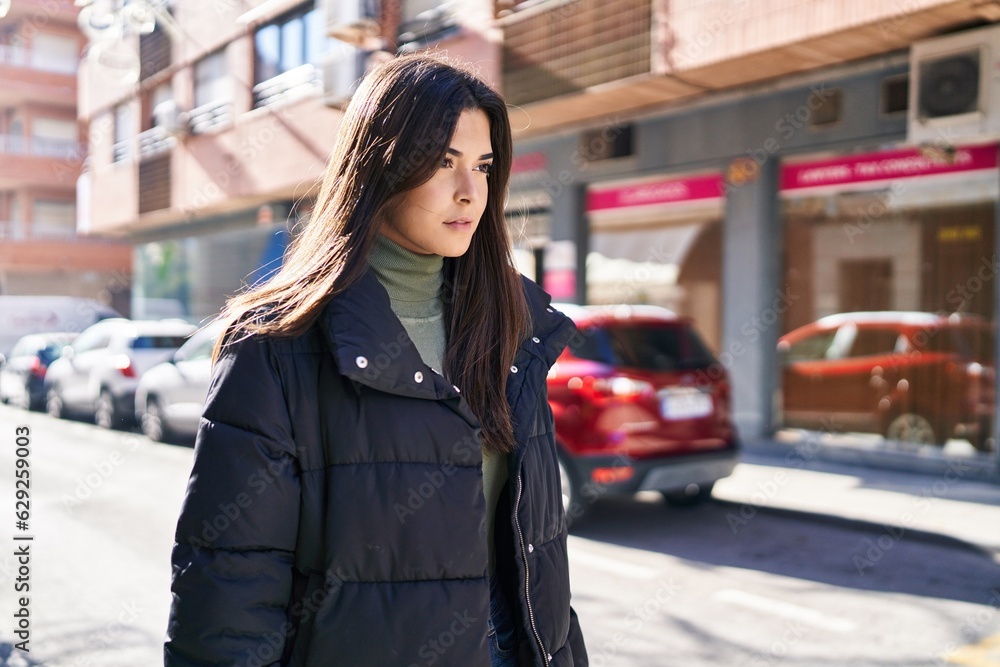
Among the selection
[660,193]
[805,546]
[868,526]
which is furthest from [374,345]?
[660,193]

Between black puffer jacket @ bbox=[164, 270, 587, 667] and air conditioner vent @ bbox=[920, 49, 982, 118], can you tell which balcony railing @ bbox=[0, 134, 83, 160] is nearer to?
air conditioner vent @ bbox=[920, 49, 982, 118]

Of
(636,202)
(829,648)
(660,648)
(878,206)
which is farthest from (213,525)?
(636,202)

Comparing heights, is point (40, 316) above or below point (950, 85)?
below

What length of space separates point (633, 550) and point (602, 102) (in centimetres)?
654

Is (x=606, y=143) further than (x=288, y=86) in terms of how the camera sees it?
No

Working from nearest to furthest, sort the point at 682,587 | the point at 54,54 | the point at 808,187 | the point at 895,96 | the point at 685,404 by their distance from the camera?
the point at 682,587 → the point at 685,404 → the point at 895,96 → the point at 808,187 → the point at 54,54

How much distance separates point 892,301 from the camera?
971cm

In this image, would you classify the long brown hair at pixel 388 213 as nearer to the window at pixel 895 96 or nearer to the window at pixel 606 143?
the window at pixel 895 96

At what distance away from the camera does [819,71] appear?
987 cm

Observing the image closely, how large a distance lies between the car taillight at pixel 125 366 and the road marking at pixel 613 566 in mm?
8601

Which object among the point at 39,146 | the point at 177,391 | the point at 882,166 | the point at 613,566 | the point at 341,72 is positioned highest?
the point at 39,146

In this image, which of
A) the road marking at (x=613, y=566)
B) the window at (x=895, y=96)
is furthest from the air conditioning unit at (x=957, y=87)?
the road marking at (x=613, y=566)

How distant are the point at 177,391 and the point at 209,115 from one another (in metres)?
11.3

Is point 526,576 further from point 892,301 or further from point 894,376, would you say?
point 892,301
